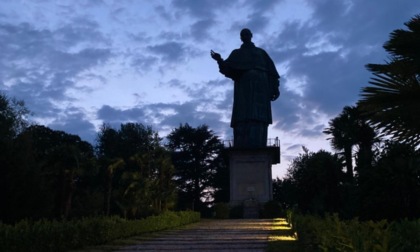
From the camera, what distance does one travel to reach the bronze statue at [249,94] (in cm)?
4941

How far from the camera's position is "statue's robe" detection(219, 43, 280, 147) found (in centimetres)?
4944

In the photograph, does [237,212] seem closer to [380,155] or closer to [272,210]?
[272,210]

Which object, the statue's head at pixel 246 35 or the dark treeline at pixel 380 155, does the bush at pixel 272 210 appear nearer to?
the dark treeline at pixel 380 155

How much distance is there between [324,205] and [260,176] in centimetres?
1108

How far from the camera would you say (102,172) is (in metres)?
52.7

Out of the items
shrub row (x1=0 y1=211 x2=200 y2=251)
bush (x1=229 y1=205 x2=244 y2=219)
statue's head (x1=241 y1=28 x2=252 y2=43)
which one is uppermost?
statue's head (x1=241 y1=28 x2=252 y2=43)

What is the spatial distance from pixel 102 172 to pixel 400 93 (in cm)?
4881

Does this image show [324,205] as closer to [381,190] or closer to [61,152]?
[381,190]

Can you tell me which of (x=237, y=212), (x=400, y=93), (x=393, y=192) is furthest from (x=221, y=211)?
(x=400, y=93)

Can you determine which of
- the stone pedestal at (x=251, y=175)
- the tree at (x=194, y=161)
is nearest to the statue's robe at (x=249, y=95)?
the stone pedestal at (x=251, y=175)

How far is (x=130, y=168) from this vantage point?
6469cm

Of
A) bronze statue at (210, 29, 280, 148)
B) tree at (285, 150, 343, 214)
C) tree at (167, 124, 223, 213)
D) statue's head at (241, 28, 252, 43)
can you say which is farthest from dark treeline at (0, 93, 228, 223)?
statue's head at (241, 28, 252, 43)

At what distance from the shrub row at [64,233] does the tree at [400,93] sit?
34.3 ft

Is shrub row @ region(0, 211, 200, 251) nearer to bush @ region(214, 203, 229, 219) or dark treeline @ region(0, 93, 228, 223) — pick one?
dark treeline @ region(0, 93, 228, 223)
